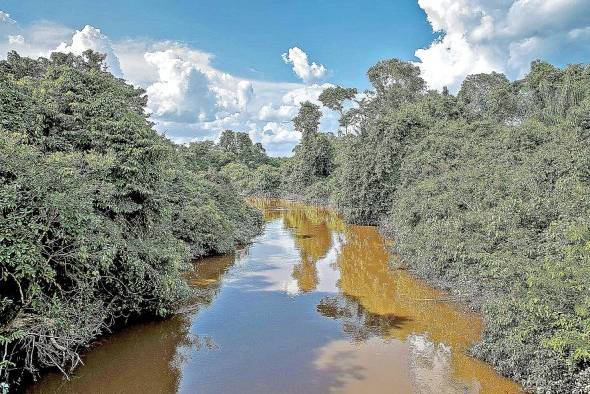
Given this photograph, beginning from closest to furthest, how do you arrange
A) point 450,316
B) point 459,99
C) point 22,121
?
point 22,121 → point 450,316 → point 459,99

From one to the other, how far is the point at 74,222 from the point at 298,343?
655 centimetres

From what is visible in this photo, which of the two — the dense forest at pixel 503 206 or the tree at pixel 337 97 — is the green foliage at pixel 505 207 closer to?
the dense forest at pixel 503 206

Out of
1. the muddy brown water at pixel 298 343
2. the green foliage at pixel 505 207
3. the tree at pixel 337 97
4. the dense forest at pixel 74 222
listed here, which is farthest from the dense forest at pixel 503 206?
the tree at pixel 337 97

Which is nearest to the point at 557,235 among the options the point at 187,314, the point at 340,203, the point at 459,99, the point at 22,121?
the point at 187,314

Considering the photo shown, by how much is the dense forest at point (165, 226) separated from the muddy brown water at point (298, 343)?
633 millimetres

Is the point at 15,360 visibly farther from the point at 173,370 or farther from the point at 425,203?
the point at 425,203

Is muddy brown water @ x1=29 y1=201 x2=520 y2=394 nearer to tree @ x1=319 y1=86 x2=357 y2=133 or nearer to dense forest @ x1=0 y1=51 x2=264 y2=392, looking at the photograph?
dense forest @ x1=0 y1=51 x2=264 y2=392

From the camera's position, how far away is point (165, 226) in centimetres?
1647

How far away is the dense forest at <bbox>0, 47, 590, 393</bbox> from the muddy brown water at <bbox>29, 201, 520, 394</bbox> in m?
0.63

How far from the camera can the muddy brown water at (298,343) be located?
395 inches

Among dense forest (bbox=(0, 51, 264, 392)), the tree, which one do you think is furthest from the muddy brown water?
the tree

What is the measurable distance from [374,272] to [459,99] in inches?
726

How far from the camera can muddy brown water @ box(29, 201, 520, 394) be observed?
1002 centimetres

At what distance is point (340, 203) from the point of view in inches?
1578
